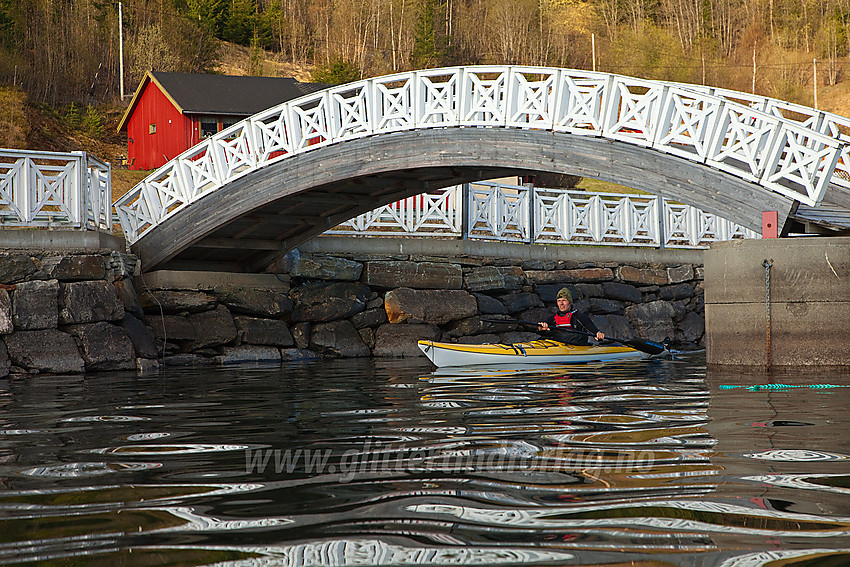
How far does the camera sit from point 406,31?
51125mm

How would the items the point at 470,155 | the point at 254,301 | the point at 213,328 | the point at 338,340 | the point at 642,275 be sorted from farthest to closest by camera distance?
the point at 642,275 → the point at 338,340 → the point at 254,301 → the point at 213,328 → the point at 470,155

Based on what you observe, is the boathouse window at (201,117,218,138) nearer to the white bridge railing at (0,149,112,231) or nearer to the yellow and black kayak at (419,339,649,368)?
the white bridge railing at (0,149,112,231)

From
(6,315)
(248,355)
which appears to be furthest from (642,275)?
(6,315)

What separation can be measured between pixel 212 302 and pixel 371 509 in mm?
11775

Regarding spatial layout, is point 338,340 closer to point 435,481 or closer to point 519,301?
point 519,301

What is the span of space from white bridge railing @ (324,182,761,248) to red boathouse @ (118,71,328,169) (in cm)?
1621

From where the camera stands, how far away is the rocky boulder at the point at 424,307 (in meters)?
15.0

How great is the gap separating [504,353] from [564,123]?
2.98 meters

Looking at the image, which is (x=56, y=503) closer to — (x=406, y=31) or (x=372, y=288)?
(x=372, y=288)

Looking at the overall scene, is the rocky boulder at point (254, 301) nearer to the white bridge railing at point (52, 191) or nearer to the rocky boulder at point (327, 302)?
the rocky boulder at point (327, 302)

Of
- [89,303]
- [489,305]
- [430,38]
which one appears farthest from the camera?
[430,38]

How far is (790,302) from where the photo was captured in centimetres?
912

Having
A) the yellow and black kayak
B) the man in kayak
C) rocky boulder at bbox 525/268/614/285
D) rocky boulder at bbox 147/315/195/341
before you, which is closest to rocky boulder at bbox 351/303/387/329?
rocky boulder at bbox 147/315/195/341

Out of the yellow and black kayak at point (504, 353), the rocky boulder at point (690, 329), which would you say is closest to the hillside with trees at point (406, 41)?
the rocky boulder at point (690, 329)
